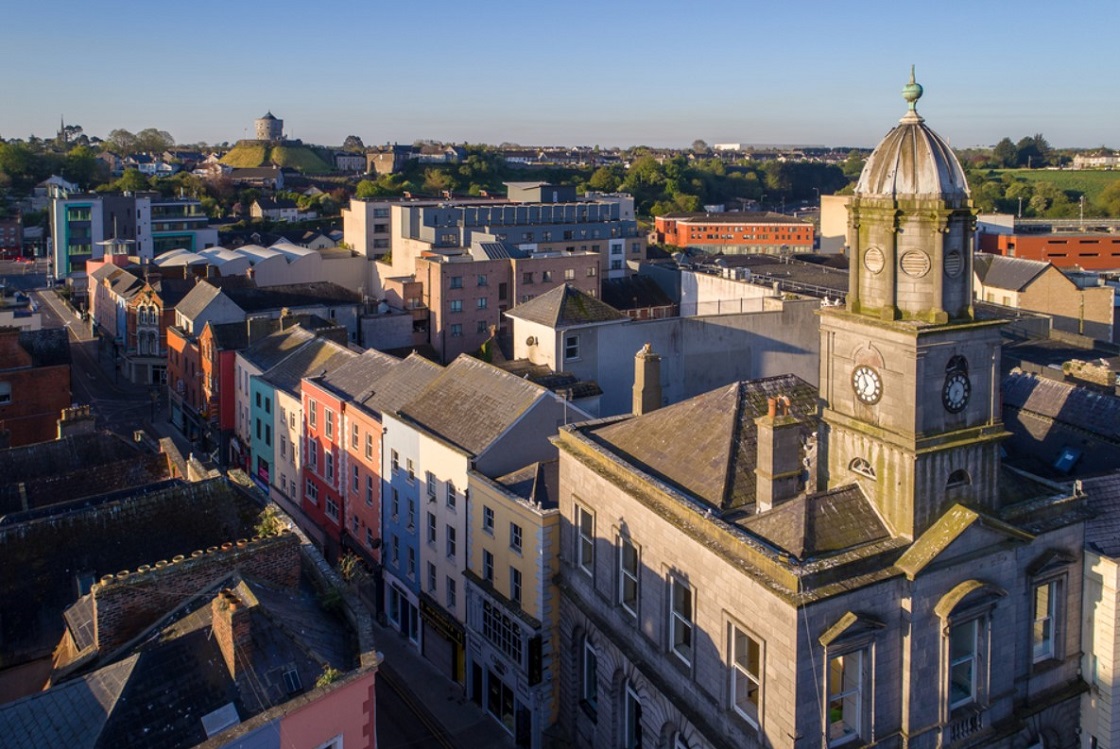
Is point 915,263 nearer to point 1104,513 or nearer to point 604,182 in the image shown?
point 1104,513

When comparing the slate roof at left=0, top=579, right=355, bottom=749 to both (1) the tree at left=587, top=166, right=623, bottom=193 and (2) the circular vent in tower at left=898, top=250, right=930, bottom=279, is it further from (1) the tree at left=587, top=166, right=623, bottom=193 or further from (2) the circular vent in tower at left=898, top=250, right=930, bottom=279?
(1) the tree at left=587, top=166, right=623, bottom=193

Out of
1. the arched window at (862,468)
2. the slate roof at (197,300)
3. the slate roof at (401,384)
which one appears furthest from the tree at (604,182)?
the arched window at (862,468)

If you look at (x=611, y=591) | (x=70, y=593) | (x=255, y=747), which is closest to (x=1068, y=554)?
(x=611, y=591)

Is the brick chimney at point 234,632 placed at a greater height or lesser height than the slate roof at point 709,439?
lesser

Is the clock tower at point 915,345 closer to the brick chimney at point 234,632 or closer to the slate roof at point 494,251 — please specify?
the brick chimney at point 234,632

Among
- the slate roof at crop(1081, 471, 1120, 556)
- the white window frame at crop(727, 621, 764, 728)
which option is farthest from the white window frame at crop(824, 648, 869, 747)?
the slate roof at crop(1081, 471, 1120, 556)

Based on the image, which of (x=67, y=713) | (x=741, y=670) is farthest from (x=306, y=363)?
(x=741, y=670)
